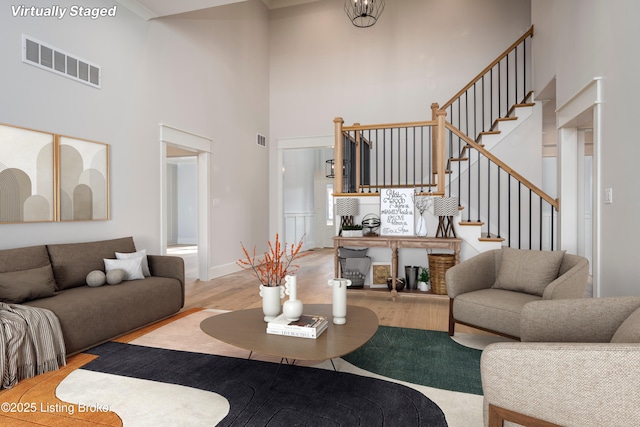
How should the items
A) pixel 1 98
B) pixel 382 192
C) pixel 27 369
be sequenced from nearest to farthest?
pixel 27 369 → pixel 1 98 → pixel 382 192

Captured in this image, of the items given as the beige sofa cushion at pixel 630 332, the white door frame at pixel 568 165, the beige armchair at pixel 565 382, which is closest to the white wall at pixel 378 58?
the white door frame at pixel 568 165

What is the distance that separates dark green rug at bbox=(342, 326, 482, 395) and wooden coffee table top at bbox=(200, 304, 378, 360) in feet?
1.13

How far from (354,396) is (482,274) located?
1.74 meters

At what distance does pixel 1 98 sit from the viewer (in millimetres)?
3041

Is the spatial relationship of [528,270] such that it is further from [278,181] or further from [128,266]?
[278,181]

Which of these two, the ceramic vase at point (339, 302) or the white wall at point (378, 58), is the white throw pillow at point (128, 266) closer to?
the ceramic vase at point (339, 302)

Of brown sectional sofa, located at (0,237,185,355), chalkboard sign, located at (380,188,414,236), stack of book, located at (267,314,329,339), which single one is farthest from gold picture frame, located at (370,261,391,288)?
stack of book, located at (267,314,329,339)

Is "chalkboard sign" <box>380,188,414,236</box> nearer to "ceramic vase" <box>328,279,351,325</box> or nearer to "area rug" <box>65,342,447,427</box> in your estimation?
"ceramic vase" <box>328,279,351,325</box>

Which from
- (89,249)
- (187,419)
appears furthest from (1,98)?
(187,419)

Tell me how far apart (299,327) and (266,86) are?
21.6 feet

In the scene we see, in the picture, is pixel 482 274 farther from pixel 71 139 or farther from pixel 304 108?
pixel 304 108

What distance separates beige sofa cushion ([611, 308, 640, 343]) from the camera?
1322 millimetres

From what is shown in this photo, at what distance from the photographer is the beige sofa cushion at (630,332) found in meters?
1.32

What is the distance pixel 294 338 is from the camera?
2.16m
